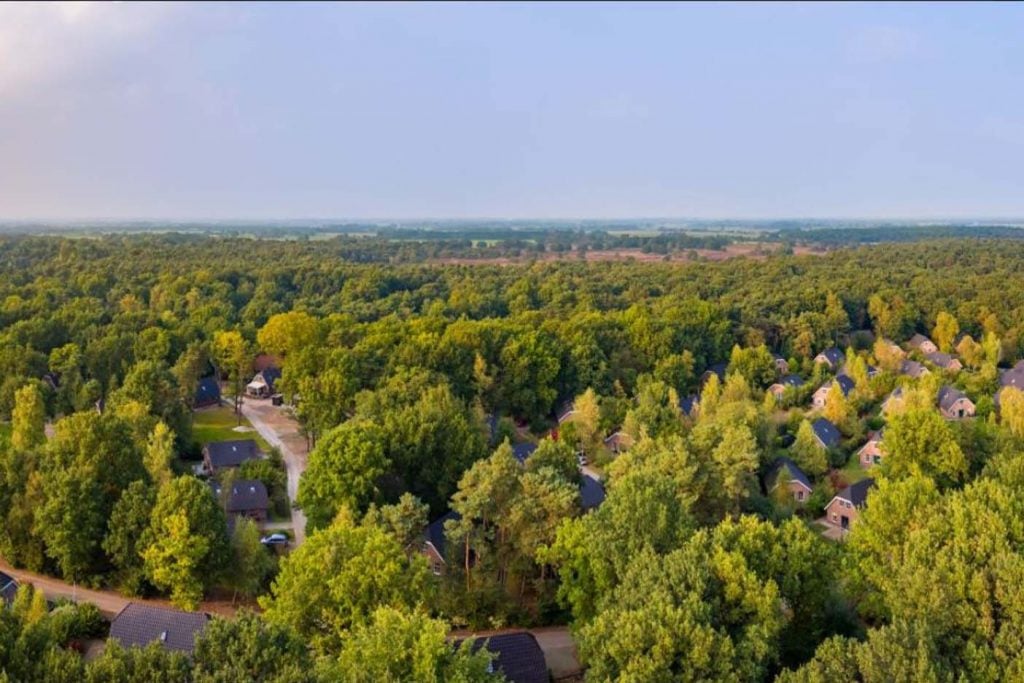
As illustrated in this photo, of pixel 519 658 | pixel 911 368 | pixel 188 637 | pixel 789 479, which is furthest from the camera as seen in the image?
pixel 911 368

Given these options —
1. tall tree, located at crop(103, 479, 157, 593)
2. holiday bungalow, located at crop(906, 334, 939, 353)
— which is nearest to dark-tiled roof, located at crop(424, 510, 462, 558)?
tall tree, located at crop(103, 479, 157, 593)

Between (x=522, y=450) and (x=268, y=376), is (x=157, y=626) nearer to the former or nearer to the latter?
(x=522, y=450)

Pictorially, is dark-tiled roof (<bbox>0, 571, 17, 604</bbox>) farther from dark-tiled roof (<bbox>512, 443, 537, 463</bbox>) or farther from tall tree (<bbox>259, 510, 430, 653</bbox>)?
dark-tiled roof (<bbox>512, 443, 537, 463</bbox>)

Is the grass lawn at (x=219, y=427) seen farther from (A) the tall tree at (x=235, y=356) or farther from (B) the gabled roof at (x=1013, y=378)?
(B) the gabled roof at (x=1013, y=378)

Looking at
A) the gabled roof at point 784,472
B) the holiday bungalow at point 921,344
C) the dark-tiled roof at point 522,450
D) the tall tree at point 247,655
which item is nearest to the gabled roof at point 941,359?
the holiday bungalow at point 921,344

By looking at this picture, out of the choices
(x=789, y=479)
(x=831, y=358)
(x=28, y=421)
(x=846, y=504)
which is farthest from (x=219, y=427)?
(x=831, y=358)

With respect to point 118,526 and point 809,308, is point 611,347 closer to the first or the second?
point 809,308
